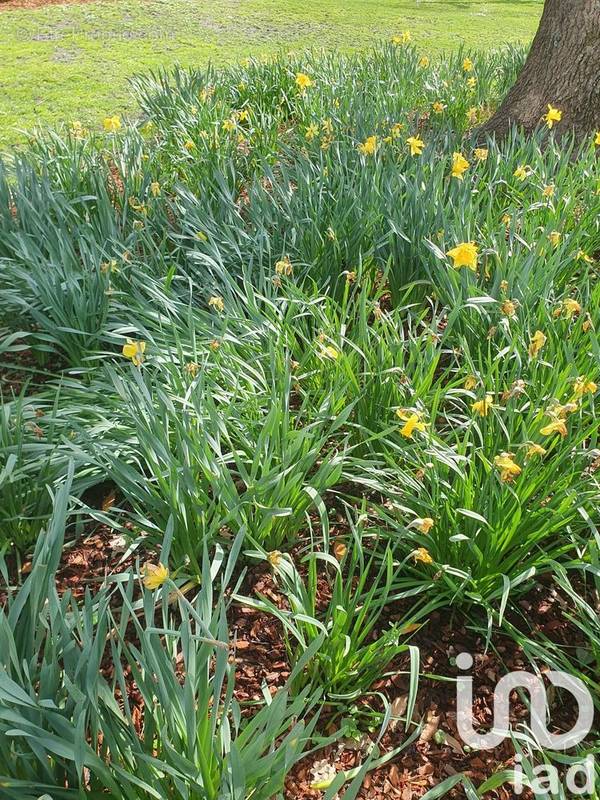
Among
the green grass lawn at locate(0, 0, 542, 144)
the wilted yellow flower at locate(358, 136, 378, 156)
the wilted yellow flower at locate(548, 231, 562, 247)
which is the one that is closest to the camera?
the wilted yellow flower at locate(548, 231, 562, 247)

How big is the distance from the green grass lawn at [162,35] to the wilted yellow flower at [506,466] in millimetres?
4857

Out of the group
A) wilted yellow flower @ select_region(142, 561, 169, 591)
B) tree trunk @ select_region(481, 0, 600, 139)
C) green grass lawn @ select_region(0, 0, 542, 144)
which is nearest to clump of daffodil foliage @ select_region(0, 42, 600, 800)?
wilted yellow flower @ select_region(142, 561, 169, 591)

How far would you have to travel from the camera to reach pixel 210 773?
1088 millimetres

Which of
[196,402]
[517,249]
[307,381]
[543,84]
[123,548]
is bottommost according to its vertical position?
[123,548]

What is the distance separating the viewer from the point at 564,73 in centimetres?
365

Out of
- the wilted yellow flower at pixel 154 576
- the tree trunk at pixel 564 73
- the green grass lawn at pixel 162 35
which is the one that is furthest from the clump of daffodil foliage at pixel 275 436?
the green grass lawn at pixel 162 35

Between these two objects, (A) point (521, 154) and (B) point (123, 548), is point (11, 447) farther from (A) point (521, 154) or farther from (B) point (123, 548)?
(A) point (521, 154)

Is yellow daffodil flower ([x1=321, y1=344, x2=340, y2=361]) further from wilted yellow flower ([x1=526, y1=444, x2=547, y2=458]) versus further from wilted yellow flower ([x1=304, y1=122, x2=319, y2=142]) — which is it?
wilted yellow flower ([x1=304, y1=122, x2=319, y2=142])

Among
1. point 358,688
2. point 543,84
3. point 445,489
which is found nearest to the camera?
point 358,688

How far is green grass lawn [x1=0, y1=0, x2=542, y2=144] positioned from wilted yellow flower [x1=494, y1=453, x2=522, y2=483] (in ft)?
15.9

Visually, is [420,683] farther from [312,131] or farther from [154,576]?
[312,131]

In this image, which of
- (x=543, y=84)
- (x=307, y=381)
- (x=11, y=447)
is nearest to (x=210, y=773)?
(x=11, y=447)

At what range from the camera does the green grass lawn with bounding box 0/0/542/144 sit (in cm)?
593

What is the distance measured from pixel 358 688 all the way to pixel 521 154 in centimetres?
282
